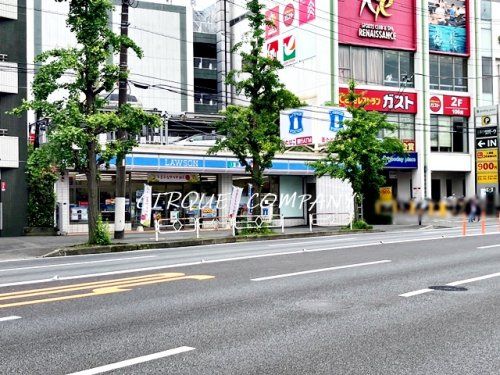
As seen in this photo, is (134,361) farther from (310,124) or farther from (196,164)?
(310,124)

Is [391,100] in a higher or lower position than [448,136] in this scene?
higher

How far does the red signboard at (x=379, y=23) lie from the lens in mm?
41781

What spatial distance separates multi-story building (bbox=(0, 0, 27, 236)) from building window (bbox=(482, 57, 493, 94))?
117 ft

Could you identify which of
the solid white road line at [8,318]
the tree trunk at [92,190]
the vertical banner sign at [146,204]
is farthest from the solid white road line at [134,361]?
the vertical banner sign at [146,204]

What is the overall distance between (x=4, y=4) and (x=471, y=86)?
3517 centimetres

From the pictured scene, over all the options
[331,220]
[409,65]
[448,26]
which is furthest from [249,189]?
[448,26]

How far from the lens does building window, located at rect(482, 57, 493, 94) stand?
4797 cm

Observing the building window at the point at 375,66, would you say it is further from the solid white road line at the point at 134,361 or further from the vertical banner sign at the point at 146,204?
the solid white road line at the point at 134,361

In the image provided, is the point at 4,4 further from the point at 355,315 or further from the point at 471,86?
the point at 471,86

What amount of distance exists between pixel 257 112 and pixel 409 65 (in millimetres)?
21277

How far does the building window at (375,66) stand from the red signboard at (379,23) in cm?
62

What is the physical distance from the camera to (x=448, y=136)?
46438 mm

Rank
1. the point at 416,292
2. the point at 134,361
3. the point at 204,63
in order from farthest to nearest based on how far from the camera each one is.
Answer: the point at 204,63, the point at 416,292, the point at 134,361

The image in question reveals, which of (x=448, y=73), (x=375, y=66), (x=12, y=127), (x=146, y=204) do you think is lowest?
(x=146, y=204)
